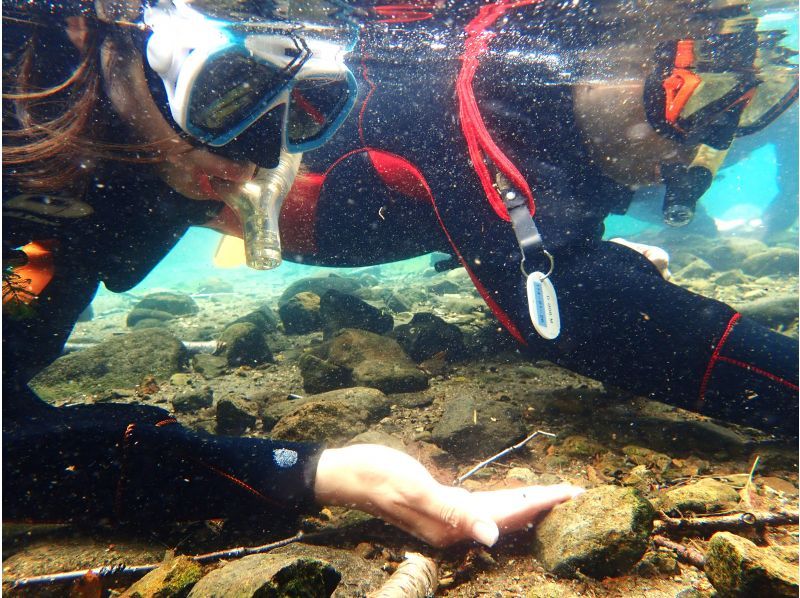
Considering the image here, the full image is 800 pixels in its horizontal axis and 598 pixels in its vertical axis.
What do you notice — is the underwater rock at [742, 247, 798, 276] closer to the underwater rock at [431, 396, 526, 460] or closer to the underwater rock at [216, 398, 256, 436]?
the underwater rock at [431, 396, 526, 460]

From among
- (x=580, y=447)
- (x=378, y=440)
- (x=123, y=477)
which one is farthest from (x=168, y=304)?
(x=580, y=447)

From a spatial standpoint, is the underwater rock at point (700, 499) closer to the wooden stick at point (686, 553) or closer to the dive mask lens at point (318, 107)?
the wooden stick at point (686, 553)

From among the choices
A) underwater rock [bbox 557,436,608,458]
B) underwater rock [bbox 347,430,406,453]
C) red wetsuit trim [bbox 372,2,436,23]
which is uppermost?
red wetsuit trim [bbox 372,2,436,23]

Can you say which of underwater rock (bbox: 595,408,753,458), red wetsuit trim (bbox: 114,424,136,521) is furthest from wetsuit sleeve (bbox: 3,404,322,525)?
underwater rock (bbox: 595,408,753,458)

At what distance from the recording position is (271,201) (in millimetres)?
1916

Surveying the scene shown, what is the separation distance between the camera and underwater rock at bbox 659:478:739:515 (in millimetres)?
1416

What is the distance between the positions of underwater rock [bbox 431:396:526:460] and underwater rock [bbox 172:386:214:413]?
198 centimetres

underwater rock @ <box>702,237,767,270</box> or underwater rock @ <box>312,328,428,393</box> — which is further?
underwater rock @ <box>702,237,767,270</box>

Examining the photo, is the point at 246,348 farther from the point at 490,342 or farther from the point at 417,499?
the point at 417,499

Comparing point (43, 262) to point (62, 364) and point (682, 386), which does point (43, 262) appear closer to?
point (62, 364)

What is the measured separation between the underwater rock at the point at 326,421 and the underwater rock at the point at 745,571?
1.61 metres

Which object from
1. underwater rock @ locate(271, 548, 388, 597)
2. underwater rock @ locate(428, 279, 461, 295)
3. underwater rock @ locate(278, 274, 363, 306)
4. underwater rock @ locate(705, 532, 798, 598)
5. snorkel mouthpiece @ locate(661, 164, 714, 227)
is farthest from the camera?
underwater rock @ locate(428, 279, 461, 295)

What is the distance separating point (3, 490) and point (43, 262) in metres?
1.12

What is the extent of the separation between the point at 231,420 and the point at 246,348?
1744 millimetres
